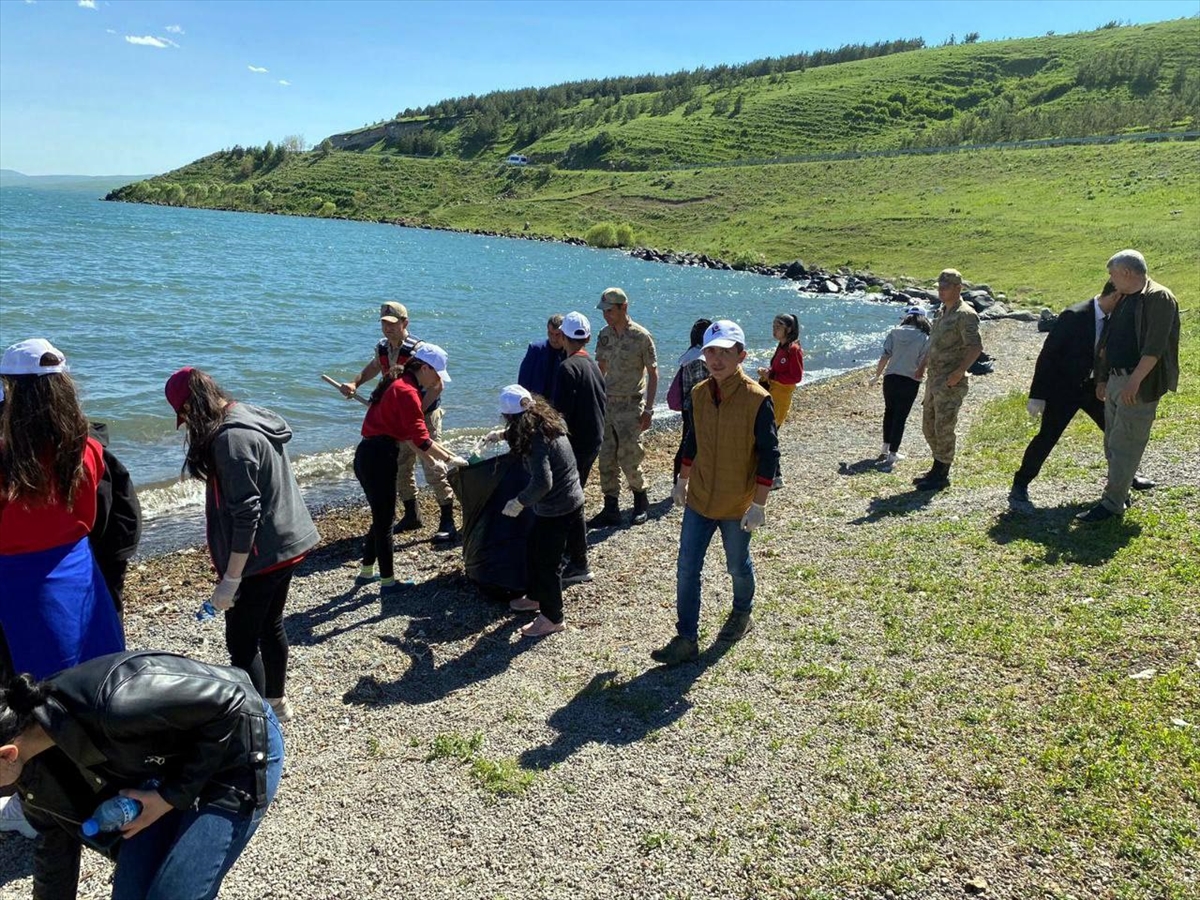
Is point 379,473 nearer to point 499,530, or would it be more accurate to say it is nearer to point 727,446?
point 499,530

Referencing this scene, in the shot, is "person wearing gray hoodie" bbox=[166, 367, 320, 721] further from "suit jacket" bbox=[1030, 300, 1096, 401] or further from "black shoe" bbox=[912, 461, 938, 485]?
"black shoe" bbox=[912, 461, 938, 485]

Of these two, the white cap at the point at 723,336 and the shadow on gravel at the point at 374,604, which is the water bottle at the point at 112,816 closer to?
the white cap at the point at 723,336

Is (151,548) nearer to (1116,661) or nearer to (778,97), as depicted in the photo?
(1116,661)

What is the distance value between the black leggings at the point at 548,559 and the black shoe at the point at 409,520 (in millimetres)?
3162

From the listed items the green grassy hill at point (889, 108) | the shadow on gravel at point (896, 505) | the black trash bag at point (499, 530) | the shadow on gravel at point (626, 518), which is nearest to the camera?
the black trash bag at point (499, 530)

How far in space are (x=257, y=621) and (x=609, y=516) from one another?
5226 millimetres

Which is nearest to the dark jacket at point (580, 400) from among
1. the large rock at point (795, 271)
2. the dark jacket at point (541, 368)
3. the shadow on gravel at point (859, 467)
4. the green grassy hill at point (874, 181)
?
the dark jacket at point (541, 368)

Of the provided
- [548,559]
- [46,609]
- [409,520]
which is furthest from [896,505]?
[46,609]

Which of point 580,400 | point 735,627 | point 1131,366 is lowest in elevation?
point 735,627

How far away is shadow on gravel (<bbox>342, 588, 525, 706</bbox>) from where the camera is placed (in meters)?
6.11

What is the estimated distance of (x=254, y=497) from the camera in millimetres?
4535

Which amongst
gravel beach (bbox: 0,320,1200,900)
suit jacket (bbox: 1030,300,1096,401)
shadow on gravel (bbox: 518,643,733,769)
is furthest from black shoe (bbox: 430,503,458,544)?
suit jacket (bbox: 1030,300,1096,401)

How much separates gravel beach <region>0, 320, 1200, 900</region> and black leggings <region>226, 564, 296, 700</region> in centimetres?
70

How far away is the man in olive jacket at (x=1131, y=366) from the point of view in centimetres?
718
